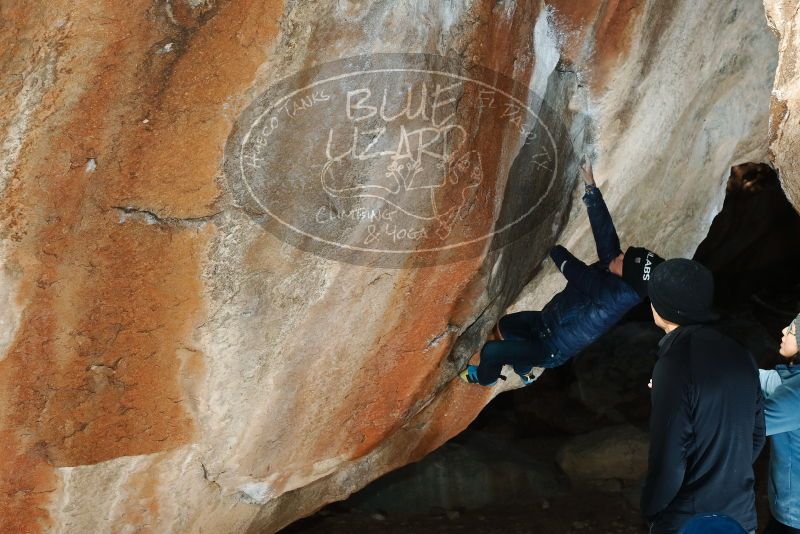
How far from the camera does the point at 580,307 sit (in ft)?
11.8

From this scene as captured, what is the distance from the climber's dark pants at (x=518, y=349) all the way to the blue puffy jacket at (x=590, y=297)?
0.22ft

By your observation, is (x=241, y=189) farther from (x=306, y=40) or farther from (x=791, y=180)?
(x=791, y=180)

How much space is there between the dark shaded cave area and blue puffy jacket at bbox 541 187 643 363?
1.97 m

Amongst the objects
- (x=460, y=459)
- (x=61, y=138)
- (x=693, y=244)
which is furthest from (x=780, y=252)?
(x=61, y=138)

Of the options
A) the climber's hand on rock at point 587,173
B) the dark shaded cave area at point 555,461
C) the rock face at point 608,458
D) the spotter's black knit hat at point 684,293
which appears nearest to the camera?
the spotter's black knit hat at point 684,293

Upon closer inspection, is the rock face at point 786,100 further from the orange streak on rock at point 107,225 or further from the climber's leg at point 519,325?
the orange streak on rock at point 107,225

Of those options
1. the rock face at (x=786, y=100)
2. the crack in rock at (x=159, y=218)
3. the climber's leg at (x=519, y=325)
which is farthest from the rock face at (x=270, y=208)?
the rock face at (x=786, y=100)

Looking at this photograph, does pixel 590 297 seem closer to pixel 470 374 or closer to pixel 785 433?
pixel 470 374

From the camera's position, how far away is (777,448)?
272 cm

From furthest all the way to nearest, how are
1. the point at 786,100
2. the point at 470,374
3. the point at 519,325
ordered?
the point at 470,374
the point at 519,325
the point at 786,100

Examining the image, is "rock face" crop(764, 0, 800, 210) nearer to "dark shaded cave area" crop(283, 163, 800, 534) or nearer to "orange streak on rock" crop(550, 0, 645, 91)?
"orange streak on rock" crop(550, 0, 645, 91)

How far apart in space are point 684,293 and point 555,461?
3.65m

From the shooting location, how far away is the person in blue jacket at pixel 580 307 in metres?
3.42

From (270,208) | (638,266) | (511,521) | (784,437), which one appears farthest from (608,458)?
(270,208)
